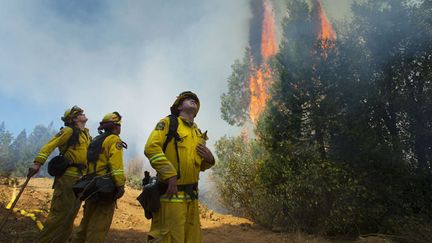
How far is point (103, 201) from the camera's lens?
481 cm

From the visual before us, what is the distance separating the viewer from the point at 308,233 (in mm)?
10148

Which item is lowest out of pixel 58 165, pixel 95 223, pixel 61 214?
pixel 95 223

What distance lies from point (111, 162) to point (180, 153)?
58.6 inches

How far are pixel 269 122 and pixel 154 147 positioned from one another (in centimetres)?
870

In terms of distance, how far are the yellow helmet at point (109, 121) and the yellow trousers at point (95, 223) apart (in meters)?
1.14

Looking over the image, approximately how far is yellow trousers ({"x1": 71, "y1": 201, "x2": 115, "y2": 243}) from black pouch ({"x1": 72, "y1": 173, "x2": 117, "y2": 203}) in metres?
0.12

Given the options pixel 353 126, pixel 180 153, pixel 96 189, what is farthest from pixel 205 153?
pixel 353 126

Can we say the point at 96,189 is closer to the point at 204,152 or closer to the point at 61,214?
the point at 61,214

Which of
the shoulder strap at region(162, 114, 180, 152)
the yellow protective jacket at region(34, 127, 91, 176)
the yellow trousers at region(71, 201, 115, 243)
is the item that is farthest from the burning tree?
the shoulder strap at region(162, 114, 180, 152)

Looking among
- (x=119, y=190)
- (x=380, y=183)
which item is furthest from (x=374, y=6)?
(x=119, y=190)

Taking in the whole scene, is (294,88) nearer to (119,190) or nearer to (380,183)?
(380,183)

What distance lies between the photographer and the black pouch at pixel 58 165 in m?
5.64

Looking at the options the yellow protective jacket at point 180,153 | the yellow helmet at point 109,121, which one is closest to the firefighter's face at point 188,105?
the yellow protective jacket at point 180,153

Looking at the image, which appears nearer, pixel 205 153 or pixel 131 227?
pixel 205 153
